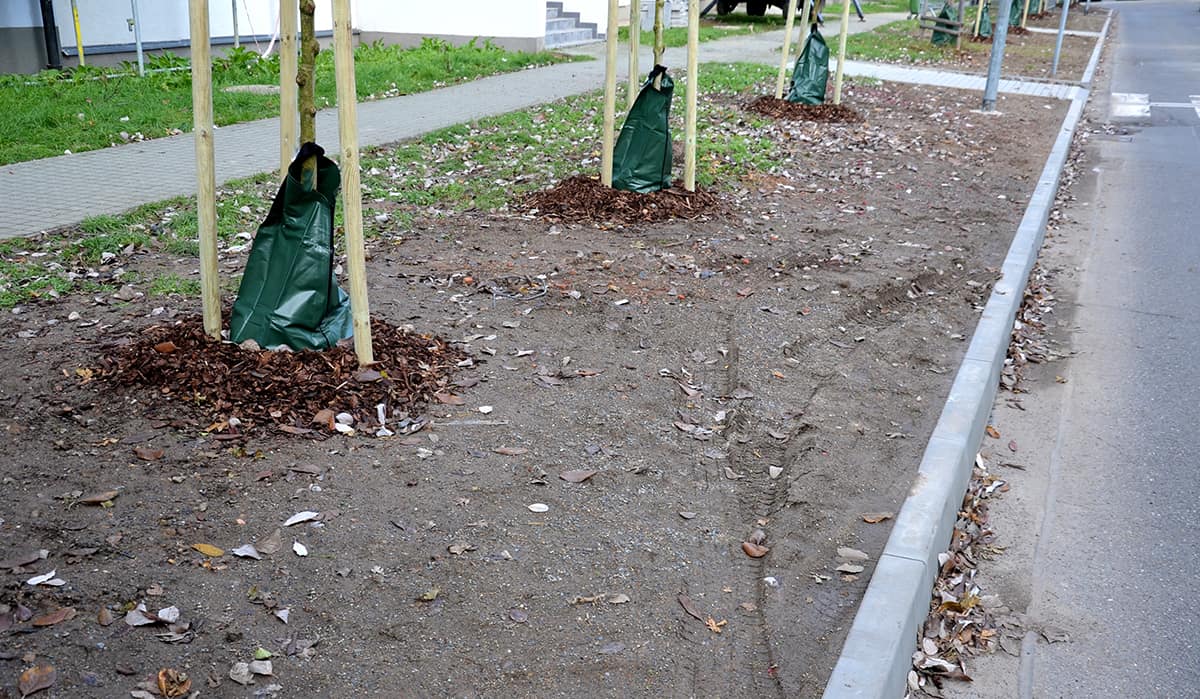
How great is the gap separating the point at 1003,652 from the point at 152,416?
12.0 ft

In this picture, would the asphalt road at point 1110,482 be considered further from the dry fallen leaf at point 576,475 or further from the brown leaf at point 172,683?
the brown leaf at point 172,683

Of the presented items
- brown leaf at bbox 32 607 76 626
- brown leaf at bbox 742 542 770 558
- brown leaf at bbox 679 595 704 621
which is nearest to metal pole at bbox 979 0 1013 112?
brown leaf at bbox 742 542 770 558

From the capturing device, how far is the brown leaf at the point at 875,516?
4.29 meters

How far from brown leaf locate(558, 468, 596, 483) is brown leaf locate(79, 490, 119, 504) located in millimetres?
1779

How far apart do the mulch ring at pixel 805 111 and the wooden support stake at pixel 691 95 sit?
499 centimetres

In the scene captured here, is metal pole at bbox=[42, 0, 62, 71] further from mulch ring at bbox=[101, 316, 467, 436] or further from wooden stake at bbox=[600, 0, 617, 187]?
mulch ring at bbox=[101, 316, 467, 436]

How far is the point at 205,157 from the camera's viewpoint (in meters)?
4.68

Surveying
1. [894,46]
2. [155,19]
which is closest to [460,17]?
[155,19]

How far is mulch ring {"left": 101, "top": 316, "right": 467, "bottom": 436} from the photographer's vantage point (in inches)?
182

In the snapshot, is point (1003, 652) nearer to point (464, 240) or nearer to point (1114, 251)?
point (464, 240)

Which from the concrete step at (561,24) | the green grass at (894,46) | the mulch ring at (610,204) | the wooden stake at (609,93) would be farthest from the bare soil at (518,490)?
the green grass at (894,46)

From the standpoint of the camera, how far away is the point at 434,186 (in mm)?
9219

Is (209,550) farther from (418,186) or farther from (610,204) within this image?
(418,186)

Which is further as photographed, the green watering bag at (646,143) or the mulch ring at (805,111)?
the mulch ring at (805,111)
